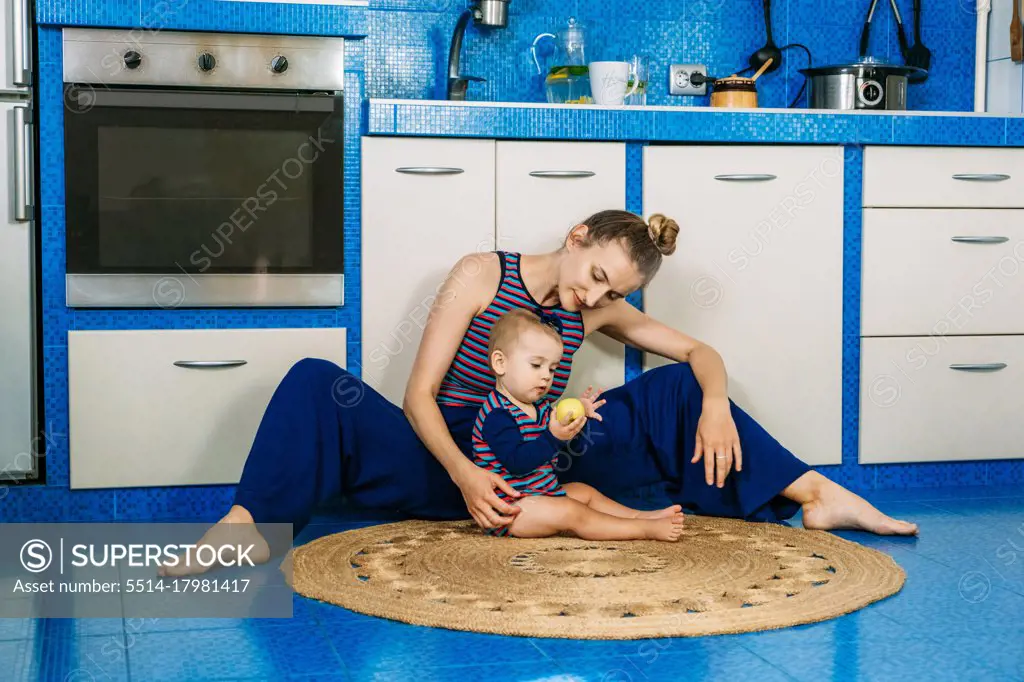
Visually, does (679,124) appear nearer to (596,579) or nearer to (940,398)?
(940,398)

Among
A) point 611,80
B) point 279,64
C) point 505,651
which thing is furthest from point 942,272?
point 505,651

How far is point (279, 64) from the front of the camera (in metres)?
2.67

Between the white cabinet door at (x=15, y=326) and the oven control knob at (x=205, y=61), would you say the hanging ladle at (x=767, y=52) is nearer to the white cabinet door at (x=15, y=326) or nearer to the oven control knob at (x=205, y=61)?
the oven control knob at (x=205, y=61)

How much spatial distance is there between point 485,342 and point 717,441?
1.69 feet

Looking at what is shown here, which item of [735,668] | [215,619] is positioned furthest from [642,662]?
[215,619]

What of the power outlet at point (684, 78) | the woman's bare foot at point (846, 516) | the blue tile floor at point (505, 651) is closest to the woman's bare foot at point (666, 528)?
the woman's bare foot at point (846, 516)

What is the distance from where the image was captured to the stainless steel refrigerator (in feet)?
8.32

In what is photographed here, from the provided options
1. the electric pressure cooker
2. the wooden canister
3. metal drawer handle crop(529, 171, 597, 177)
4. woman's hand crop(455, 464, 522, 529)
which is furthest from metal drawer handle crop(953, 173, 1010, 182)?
woman's hand crop(455, 464, 522, 529)

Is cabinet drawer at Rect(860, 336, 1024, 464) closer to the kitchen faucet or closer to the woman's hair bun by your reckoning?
the woman's hair bun

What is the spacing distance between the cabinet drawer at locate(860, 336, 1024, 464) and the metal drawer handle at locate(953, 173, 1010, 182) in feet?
A: 1.34

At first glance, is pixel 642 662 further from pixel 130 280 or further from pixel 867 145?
pixel 867 145

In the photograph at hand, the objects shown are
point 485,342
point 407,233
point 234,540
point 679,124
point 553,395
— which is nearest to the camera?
point 234,540

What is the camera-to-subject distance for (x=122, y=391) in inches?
103

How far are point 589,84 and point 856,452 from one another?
124 centimetres
